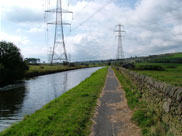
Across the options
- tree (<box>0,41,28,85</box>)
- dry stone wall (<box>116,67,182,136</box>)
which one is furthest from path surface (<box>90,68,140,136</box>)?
tree (<box>0,41,28,85</box>)

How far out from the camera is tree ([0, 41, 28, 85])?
30.8m

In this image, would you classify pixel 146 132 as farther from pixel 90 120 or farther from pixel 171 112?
pixel 90 120

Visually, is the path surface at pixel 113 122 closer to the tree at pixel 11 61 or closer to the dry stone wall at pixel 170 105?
the dry stone wall at pixel 170 105

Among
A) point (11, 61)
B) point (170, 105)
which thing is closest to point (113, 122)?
point (170, 105)

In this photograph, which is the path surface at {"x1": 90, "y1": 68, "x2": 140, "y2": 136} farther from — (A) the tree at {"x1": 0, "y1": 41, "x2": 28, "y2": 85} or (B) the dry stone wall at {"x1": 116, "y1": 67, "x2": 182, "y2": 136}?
(A) the tree at {"x1": 0, "y1": 41, "x2": 28, "y2": 85}

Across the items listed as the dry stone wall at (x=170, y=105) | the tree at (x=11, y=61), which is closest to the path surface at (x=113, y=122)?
the dry stone wall at (x=170, y=105)

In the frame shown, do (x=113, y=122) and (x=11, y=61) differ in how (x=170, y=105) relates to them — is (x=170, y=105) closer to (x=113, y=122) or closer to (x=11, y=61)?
(x=113, y=122)

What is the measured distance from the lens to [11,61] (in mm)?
32656

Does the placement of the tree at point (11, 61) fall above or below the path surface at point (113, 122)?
above

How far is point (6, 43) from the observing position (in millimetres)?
33469

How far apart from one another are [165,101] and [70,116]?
12.7ft

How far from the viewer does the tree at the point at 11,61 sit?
1213 inches

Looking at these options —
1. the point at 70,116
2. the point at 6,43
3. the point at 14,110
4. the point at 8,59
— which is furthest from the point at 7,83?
the point at 70,116

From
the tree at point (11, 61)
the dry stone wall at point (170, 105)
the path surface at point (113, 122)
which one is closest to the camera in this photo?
the dry stone wall at point (170, 105)
